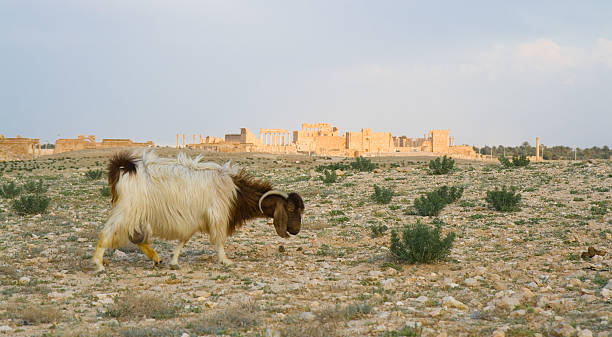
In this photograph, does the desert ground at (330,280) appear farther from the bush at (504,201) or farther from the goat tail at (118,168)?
the goat tail at (118,168)

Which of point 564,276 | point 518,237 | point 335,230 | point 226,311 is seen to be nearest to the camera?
point 226,311

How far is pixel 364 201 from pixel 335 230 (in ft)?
12.0

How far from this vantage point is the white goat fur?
7.81 metres

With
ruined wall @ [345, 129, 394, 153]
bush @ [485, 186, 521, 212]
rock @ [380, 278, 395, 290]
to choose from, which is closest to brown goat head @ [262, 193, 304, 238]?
rock @ [380, 278, 395, 290]

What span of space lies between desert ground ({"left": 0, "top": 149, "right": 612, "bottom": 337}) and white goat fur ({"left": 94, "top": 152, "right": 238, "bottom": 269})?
58cm

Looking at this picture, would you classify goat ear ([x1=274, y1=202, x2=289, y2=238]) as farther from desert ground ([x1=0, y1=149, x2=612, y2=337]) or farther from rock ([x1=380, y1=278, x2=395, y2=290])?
rock ([x1=380, y1=278, x2=395, y2=290])

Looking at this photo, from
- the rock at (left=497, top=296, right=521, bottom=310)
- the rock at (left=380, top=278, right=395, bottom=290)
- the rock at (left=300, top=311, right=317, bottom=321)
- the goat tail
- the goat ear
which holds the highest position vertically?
the goat tail

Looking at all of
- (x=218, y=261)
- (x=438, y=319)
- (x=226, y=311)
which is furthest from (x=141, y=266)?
(x=438, y=319)

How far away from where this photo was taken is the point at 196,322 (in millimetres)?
5402

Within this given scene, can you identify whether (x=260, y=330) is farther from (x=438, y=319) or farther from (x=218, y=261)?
(x=218, y=261)

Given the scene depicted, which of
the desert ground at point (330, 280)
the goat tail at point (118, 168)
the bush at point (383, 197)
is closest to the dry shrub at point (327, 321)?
the desert ground at point (330, 280)

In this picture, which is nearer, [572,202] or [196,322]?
[196,322]

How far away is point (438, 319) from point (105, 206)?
1184 centimetres

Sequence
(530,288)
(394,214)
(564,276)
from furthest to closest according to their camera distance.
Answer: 1. (394,214)
2. (564,276)
3. (530,288)
